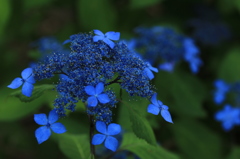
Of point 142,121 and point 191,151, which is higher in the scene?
point 191,151

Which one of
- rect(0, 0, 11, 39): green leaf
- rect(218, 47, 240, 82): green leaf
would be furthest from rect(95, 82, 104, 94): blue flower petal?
rect(218, 47, 240, 82): green leaf

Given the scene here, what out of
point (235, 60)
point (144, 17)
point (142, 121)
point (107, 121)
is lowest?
point (107, 121)

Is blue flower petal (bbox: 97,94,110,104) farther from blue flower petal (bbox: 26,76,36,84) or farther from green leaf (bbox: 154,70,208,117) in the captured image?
green leaf (bbox: 154,70,208,117)

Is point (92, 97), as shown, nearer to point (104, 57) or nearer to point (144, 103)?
point (104, 57)

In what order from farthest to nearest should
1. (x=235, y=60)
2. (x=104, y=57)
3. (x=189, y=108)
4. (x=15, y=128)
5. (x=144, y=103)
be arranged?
(x=15, y=128)
(x=235, y=60)
(x=189, y=108)
(x=144, y=103)
(x=104, y=57)

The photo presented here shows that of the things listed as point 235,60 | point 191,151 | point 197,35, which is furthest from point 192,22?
point 191,151

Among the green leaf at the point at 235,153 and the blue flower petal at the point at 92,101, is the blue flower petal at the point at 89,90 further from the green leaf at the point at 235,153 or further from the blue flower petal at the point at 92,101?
the green leaf at the point at 235,153
